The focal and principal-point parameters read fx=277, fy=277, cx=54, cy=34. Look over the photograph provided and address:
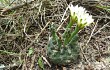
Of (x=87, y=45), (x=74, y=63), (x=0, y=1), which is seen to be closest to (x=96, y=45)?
(x=87, y=45)

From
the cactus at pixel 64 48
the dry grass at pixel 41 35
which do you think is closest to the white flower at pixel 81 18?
the cactus at pixel 64 48

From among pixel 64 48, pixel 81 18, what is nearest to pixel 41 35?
pixel 64 48

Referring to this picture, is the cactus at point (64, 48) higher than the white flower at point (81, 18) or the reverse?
the reverse

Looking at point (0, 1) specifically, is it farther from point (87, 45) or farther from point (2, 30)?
point (87, 45)

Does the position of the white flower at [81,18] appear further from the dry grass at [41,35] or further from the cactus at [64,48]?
the dry grass at [41,35]

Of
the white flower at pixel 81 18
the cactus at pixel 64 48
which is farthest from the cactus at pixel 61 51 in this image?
the white flower at pixel 81 18

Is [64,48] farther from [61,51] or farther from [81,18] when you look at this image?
[81,18]

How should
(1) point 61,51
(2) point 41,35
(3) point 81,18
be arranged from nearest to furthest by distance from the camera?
(3) point 81,18 → (1) point 61,51 → (2) point 41,35

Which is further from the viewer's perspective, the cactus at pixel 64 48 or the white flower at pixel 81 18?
the cactus at pixel 64 48

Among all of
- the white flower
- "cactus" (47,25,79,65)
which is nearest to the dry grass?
"cactus" (47,25,79,65)
